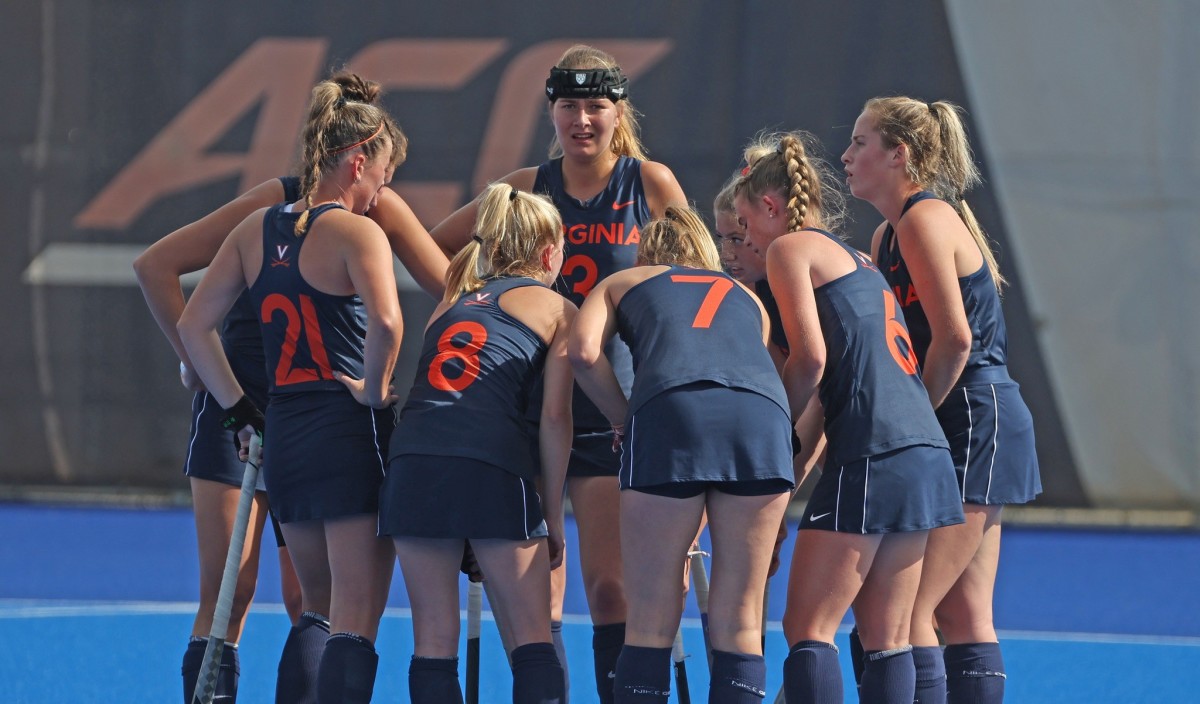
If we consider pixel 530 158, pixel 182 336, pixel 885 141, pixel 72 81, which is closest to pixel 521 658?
pixel 182 336

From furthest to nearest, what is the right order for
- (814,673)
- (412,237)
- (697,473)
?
(412,237) → (814,673) → (697,473)

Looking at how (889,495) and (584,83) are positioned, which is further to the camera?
(584,83)

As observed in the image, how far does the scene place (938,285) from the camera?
3445 mm

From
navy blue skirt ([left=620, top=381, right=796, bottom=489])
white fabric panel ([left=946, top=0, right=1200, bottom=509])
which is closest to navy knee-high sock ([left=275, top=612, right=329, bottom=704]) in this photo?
navy blue skirt ([left=620, top=381, right=796, bottom=489])

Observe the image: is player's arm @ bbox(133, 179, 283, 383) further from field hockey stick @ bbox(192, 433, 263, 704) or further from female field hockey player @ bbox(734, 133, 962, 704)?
female field hockey player @ bbox(734, 133, 962, 704)

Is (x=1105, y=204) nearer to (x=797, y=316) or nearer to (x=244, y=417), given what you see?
(x=797, y=316)

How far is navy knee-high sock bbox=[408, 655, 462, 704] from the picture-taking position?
10.9 ft

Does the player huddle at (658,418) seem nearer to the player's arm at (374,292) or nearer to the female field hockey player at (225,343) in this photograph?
the player's arm at (374,292)

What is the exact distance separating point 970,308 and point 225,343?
215 cm

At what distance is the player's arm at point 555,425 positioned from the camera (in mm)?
3418

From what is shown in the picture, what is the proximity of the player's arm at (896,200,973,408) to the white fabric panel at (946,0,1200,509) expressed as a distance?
5081 millimetres

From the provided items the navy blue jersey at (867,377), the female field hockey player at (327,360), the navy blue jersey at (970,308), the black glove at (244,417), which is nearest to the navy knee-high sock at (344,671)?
the female field hockey player at (327,360)

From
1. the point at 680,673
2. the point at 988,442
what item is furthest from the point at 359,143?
the point at 988,442

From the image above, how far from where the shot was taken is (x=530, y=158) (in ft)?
28.3
